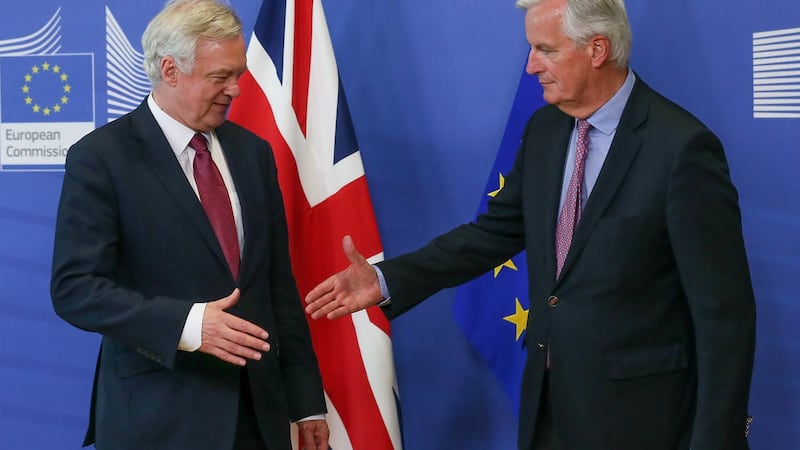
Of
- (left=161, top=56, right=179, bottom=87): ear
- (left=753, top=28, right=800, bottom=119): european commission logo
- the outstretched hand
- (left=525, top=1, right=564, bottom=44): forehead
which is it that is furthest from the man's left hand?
(left=753, top=28, right=800, bottom=119): european commission logo

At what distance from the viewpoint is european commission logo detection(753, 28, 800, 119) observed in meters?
2.48

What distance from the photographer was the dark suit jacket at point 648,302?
1800 millimetres

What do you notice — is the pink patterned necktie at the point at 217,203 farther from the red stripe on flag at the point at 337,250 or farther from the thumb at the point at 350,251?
the red stripe on flag at the point at 337,250

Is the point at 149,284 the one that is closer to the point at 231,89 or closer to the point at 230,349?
the point at 230,349

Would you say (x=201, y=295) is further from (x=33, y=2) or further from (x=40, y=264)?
(x=33, y=2)

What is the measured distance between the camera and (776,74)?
2.51 metres

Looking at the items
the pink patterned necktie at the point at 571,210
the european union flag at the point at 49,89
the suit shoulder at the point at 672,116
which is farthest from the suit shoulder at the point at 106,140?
the european union flag at the point at 49,89

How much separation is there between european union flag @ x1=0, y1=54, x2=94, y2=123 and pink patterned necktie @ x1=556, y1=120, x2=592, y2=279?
5.74 feet

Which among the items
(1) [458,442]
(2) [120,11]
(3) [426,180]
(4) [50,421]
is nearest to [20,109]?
(2) [120,11]

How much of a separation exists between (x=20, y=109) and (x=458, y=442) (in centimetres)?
170

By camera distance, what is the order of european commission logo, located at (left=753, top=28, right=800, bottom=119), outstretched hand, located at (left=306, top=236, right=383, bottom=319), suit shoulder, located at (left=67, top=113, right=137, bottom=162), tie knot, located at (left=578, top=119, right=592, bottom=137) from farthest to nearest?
1. european commission logo, located at (left=753, top=28, right=800, bottom=119)
2. outstretched hand, located at (left=306, top=236, right=383, bottom=319)
3. tie knot, located at (left=578, top=119, right=592, bottom=137)
4. suit shoulder, located at (left=67, top=113, right=137, bottom=162)

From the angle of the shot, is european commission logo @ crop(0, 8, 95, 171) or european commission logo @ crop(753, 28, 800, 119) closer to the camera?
Result: european commission logo @ crop(753, 28, 800, 119)

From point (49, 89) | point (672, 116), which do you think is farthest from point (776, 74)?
point (49, 89)

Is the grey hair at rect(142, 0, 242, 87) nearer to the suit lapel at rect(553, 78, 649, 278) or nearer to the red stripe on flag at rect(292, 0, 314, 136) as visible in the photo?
the red stripe on flag at rect(292, 0, 314, 136)
